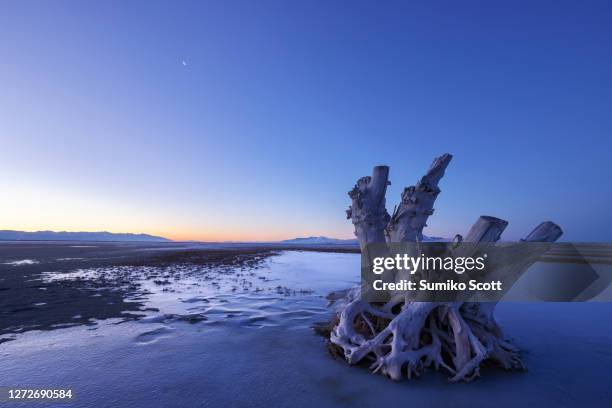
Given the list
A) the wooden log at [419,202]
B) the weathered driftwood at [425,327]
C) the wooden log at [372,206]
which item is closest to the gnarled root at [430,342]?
the weathered driftwood at [425,327]

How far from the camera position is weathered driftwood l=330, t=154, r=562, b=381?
273 inches

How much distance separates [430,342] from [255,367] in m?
4.55

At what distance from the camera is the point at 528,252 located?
802 centimetres

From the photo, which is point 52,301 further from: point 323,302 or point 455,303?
point 455,303

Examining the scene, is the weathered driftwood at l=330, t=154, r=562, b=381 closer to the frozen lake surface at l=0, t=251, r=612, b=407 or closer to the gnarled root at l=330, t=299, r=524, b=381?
the gnarled root at l=330, t=299, r=524, b=381

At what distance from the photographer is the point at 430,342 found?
7859 millimetres

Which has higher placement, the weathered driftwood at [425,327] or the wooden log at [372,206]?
the wooden log at [372,206]

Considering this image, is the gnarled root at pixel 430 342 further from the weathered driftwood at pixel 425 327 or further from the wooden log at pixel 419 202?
the wooden log at pixel 419 202

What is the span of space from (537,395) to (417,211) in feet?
15.8

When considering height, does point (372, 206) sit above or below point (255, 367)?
above

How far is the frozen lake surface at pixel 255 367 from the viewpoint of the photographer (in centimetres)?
595

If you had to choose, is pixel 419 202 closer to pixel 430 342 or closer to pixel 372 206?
pixel 372 206

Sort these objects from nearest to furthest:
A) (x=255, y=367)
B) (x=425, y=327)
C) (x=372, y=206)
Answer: (x=255, y=367), (x=425, y=327), (x=372, y=206)

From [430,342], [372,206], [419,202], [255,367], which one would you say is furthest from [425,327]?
[255,367]
